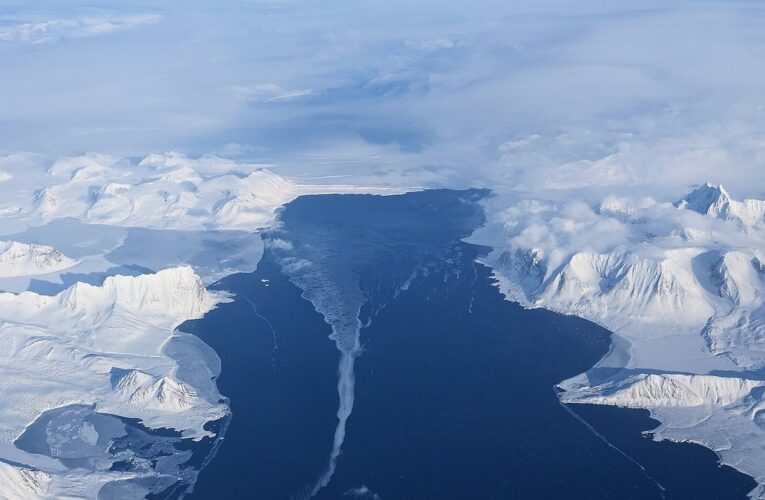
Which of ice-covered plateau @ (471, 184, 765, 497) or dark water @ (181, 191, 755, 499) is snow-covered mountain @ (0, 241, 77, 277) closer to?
dark water @ (181, 191, 755, 499)

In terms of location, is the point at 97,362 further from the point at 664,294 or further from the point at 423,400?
the point at 664,294

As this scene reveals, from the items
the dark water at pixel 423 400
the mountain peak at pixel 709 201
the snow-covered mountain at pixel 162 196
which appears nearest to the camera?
the dark water at pixel 423 400

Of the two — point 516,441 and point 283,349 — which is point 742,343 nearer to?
point 516,441

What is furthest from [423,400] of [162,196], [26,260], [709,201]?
[162,196]

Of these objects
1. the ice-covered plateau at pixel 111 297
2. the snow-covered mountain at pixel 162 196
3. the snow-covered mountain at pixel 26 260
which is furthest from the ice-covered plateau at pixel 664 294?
the snow-covered mountain at pixel 26 260

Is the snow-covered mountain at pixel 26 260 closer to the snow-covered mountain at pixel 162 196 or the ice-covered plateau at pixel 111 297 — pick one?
the ice-covered plateau at pixel 111 297

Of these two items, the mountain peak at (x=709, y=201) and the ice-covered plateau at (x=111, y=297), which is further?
the mountain peak at (x=709, y=201)
